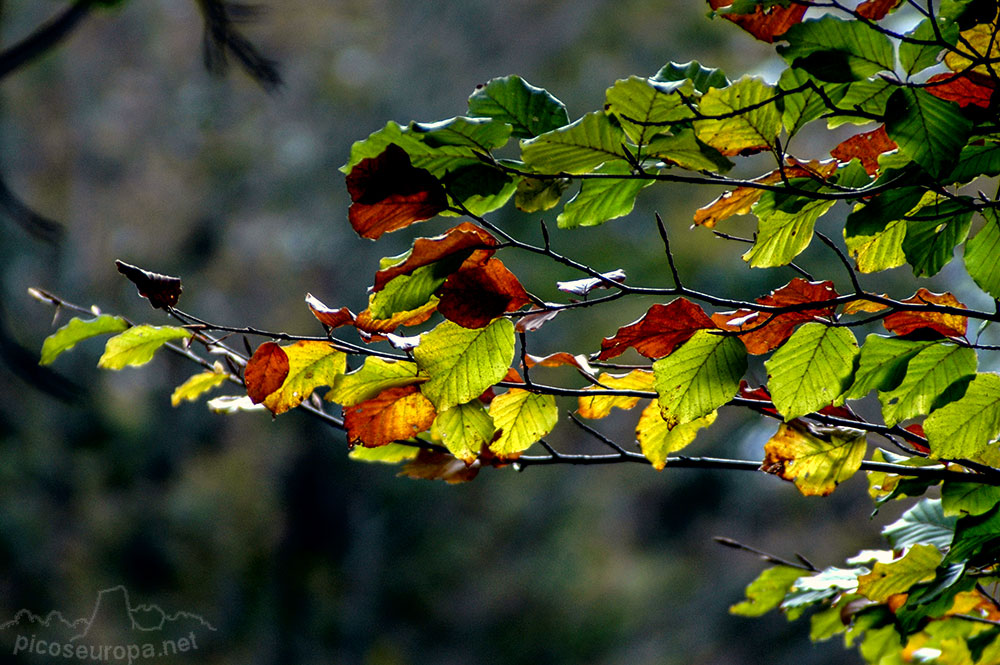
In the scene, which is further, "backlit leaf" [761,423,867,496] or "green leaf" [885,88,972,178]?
"backlit leaf" [761,423,867,496]

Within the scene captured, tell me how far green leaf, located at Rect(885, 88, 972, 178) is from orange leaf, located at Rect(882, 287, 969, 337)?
0.54ft

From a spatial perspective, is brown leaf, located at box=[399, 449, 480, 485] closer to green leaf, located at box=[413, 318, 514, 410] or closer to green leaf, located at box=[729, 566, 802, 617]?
green leaf, located at box=[413, 318, 514, 410]

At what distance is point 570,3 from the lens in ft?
17.1

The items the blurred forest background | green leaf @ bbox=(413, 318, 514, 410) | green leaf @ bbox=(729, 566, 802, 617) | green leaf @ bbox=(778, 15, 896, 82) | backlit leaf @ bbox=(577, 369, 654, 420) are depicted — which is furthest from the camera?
the blurred forest background

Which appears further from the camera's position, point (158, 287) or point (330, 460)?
point (330, 460)

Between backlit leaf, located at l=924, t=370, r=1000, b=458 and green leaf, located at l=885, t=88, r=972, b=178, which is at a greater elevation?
green leaf, located at l=885, t=88, r=972, b=178

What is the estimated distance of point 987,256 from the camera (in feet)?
1.46

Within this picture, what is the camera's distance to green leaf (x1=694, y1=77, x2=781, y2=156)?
0.38 metres

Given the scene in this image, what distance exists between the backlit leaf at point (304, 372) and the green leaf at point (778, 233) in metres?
0.28

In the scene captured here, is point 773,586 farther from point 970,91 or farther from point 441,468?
point 970,91

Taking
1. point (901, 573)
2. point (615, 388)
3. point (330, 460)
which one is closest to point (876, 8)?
point (615, 388)

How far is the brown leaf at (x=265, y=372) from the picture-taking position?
477 mm

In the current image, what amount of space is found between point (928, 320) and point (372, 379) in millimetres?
392

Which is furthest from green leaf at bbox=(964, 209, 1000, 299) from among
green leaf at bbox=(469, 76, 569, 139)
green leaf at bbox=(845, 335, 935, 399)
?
green leaf at bbox=(469, 76, 569, 139)
